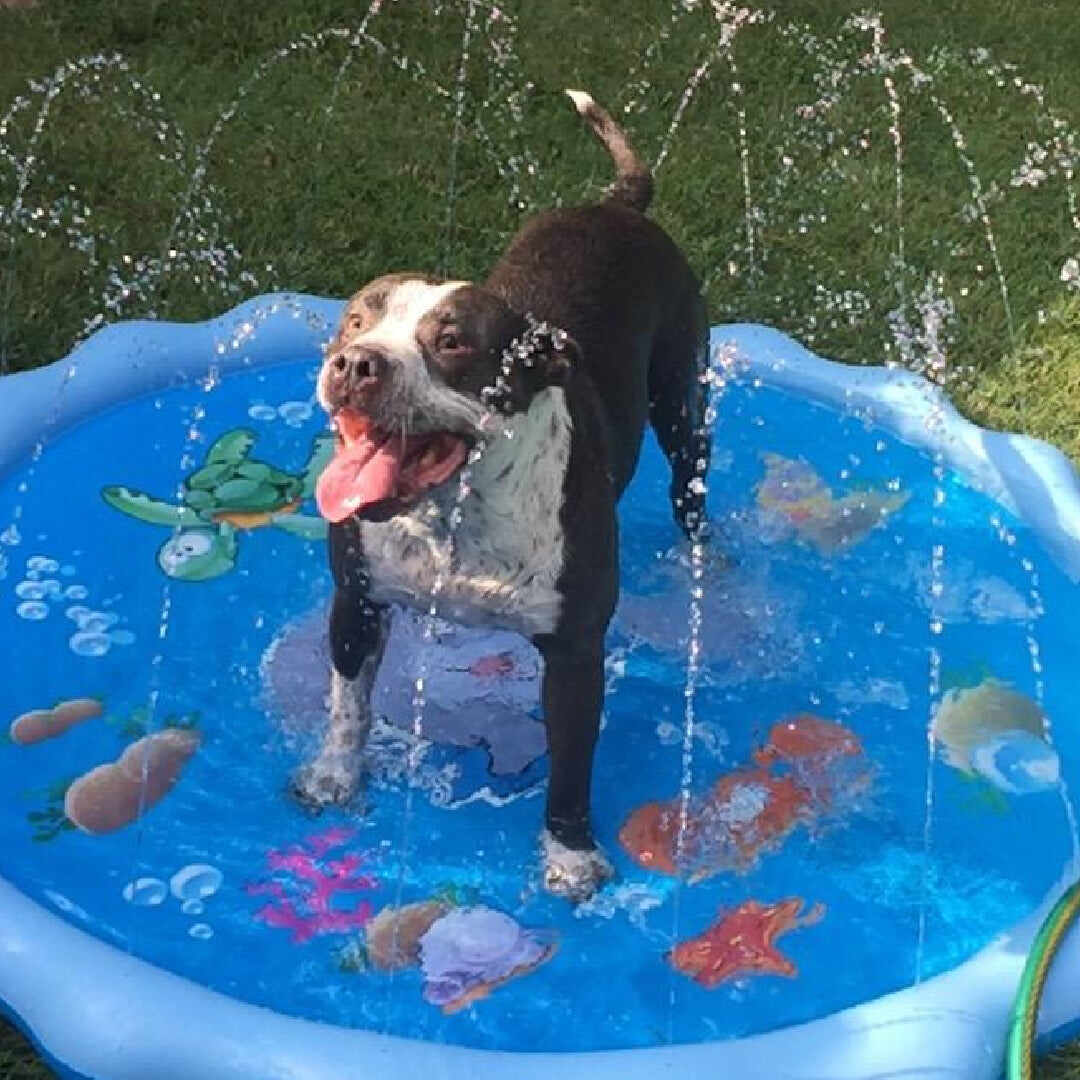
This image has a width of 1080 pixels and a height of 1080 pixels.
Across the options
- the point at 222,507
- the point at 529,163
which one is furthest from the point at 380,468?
the point at 529,163

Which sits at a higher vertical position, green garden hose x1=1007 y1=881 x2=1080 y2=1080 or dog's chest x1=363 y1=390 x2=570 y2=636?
dog's chest x1=363 y1=390 x2=570 y2=636

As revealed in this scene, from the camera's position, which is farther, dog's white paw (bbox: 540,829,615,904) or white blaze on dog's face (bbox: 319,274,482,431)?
dog's white paw (bbox: 540,829,615,904)

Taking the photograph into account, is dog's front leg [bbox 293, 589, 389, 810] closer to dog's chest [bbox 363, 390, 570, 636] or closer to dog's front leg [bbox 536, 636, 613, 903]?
dog's chest [bbox 363, 390, 570, 636]

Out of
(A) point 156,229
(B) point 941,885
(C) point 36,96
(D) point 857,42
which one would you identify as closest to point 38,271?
(A) point 156,229

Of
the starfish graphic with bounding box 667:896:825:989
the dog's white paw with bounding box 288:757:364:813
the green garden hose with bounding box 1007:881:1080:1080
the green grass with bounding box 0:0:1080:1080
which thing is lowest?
the dog's white paw with bounding box 288:757:364:813

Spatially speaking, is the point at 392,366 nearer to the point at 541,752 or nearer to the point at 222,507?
the point at 541,752

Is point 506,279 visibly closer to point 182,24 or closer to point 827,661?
point 827,661

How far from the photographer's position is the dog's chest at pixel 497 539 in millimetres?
2875

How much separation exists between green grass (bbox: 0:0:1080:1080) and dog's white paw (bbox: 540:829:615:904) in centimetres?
238

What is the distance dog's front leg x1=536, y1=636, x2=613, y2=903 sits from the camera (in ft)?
10.1

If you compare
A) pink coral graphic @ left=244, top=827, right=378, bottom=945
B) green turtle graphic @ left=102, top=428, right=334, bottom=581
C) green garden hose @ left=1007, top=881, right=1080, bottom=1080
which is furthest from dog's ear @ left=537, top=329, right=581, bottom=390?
green turtle graphic @ left=102, top=428, right=334, bottom=581

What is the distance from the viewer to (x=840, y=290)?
575 centimetres

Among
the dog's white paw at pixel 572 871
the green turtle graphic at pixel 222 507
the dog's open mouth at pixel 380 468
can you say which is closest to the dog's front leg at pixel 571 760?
the dog's white paw at pixel 572 871

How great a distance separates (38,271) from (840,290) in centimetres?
251
